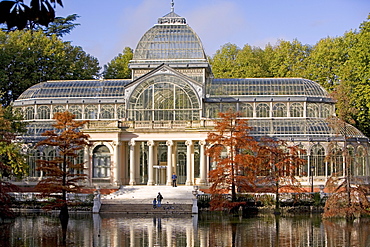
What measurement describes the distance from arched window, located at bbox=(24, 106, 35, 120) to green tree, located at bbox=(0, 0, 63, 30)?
202ft

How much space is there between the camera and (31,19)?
8.63m

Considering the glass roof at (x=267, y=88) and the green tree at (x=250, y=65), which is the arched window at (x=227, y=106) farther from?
the green tree at (x=250, y=65)

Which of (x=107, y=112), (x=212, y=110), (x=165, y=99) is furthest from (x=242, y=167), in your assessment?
(x=107, y=112)

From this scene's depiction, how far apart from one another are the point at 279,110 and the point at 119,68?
119 ft

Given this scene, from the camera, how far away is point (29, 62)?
261 feet

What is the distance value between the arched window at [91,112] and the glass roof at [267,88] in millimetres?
13315

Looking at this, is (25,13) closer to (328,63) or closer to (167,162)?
(167,162)

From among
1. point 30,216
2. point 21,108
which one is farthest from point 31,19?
point 21,108

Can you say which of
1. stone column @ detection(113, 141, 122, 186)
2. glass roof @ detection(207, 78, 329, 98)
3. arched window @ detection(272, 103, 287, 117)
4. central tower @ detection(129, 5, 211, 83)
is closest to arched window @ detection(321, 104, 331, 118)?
glass roof @ detection(207, 78, 329, 98)

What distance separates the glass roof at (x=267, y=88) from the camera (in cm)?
6669

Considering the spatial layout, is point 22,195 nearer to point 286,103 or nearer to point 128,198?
point 128,198

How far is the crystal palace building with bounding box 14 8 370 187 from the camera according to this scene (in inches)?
2393

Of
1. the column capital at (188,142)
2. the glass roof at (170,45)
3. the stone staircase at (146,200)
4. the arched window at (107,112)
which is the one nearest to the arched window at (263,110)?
the glass roof at (170,45)

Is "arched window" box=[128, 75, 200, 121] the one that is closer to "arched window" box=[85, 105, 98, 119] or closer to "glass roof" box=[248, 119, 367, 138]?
"arched window" box=[85, 105, 98, 119]
